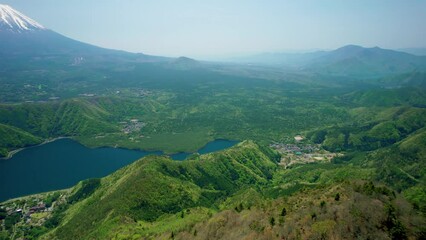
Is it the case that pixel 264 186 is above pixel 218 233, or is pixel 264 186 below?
below

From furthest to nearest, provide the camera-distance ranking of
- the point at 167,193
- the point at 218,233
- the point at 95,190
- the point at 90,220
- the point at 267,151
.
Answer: the point at 267,151 → the point at 95,190 → the point at 167,193 → the point at 90,220 → the point at 218,233

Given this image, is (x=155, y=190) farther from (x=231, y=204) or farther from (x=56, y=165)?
(x=56, y=165)

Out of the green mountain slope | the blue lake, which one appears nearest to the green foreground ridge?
the green mountain slope

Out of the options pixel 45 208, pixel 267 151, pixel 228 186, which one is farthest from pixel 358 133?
A: pixel 45 208

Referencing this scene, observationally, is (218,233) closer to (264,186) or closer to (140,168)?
(140,168)

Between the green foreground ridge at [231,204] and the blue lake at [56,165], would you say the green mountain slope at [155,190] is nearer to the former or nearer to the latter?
the green foreground ridge at [231,204]
